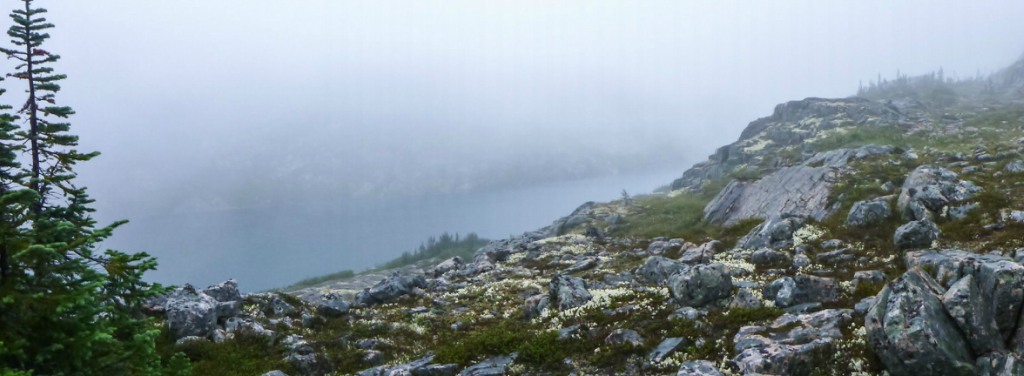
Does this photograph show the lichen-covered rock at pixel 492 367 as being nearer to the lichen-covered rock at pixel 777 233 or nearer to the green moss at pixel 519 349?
the green moss at pixel 519 349

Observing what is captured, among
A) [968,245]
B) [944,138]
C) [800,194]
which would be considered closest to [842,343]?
[968,245]

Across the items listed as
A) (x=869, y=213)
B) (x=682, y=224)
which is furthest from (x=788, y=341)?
(x=682, y=224)

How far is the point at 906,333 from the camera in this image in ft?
39.8

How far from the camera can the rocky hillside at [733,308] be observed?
1288cm

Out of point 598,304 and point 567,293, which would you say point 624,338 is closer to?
point 598,304

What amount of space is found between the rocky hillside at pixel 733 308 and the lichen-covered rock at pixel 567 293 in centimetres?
13

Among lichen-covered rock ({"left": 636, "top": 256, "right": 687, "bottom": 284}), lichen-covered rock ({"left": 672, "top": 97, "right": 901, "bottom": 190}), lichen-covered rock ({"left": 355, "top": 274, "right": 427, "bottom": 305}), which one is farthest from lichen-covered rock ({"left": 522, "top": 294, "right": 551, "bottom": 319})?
lichen-covered rock ({"left": 672, "top": 97, "right": 901, "bottom": 190})

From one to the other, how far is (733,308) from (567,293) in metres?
9.27

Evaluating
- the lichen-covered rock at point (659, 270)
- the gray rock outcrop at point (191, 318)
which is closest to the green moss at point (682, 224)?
the lichen-covered rock at point (659, 270)

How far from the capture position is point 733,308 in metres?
19.6

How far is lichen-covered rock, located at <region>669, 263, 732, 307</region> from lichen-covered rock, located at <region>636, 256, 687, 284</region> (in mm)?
7379

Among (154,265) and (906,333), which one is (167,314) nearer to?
(154,265)

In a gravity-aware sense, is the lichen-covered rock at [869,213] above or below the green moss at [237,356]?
above

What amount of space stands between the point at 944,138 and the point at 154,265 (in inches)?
4758
